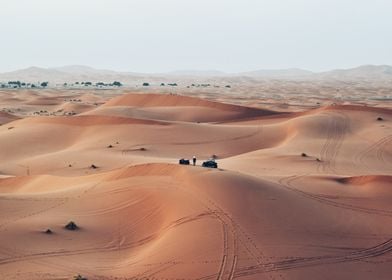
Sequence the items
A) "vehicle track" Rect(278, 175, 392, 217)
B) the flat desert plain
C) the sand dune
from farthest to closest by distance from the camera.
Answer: the sand dune
"vehicle track" Rect(278, 175, 392, 217)
the flat desert plain

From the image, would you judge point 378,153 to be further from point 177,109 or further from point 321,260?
point 177,109

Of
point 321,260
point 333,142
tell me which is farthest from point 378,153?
point 321,260

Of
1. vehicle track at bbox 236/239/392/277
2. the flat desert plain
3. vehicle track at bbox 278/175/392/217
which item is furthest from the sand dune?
vehicle track at bbox 236/239/392/277

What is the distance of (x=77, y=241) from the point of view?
13.7m

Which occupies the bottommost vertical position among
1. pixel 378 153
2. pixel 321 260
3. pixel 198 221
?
pixel 378 153

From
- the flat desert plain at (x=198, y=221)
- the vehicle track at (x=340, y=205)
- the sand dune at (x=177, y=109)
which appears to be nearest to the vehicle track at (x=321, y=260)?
the flat desert plain at (x=198, y=221)

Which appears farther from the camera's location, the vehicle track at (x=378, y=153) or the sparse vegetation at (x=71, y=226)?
the vehicle track at (x=378, y=153)

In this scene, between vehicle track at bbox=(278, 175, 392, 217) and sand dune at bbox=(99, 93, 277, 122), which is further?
sand dune at bbox=(99, 93, 277, 122)

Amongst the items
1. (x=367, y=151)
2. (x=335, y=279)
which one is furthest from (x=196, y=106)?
(x=335, y=279)

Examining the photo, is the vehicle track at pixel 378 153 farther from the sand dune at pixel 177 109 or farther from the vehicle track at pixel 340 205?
the sand dune at pixel 177 109

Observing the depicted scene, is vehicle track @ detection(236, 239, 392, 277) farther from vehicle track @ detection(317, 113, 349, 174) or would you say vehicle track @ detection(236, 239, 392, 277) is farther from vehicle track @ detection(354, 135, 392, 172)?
vehicle track @ detection(354, 135, 392, 172)

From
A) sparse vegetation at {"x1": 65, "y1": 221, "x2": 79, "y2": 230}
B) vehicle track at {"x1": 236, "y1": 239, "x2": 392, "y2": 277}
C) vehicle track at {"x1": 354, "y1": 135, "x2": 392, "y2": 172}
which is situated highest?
sparse vegetation at {"x1": 65, "y1": 221, "x2": 79, "y2": 230}

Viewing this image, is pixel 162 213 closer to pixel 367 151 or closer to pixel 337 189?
pixel 337 189

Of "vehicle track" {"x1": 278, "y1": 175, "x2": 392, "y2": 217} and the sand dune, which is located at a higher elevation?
"vehicle track" {"x1": 278, "y1": 175, "x2": 392, "y2": 217}
